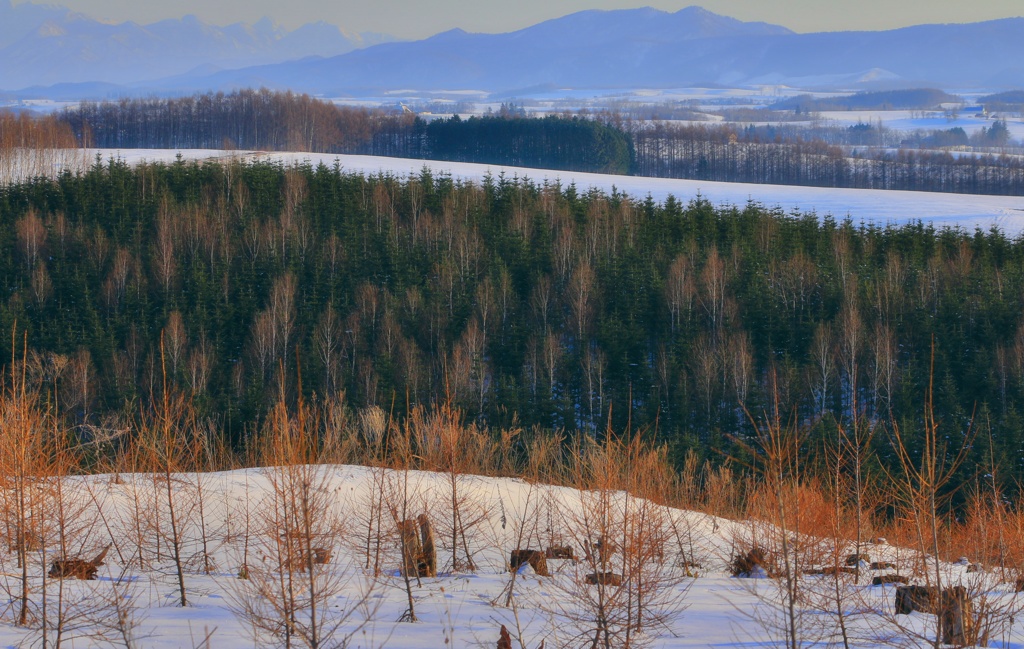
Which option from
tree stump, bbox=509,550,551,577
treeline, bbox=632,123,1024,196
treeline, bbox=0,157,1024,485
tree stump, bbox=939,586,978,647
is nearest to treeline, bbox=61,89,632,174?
treeline, bbox=632,123,1024,196

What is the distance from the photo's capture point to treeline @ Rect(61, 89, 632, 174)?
10888 centimetres

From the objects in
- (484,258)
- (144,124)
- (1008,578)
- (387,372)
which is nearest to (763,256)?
(484,258)

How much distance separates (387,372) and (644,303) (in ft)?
47.6

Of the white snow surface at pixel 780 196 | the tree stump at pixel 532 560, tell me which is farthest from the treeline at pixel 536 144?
the tree stump at pixel 532 560

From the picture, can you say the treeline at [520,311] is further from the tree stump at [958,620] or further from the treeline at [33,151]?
the tree stump at [958,620]

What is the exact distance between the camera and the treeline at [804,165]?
11294 centimetres

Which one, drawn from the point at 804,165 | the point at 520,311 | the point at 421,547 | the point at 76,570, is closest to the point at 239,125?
the point at 804,165

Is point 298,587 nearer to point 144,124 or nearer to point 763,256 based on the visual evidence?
point 763,256

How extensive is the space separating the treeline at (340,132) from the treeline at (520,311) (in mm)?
44417

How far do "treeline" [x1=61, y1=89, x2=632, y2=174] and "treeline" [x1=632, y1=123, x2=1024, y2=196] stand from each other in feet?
35.5

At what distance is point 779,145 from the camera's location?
127 meters

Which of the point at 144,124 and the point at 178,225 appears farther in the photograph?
the point at 144,124

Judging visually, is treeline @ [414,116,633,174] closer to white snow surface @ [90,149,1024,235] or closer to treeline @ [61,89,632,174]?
treeline @ [61,89,632,174]

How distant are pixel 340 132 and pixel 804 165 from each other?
58040mm
